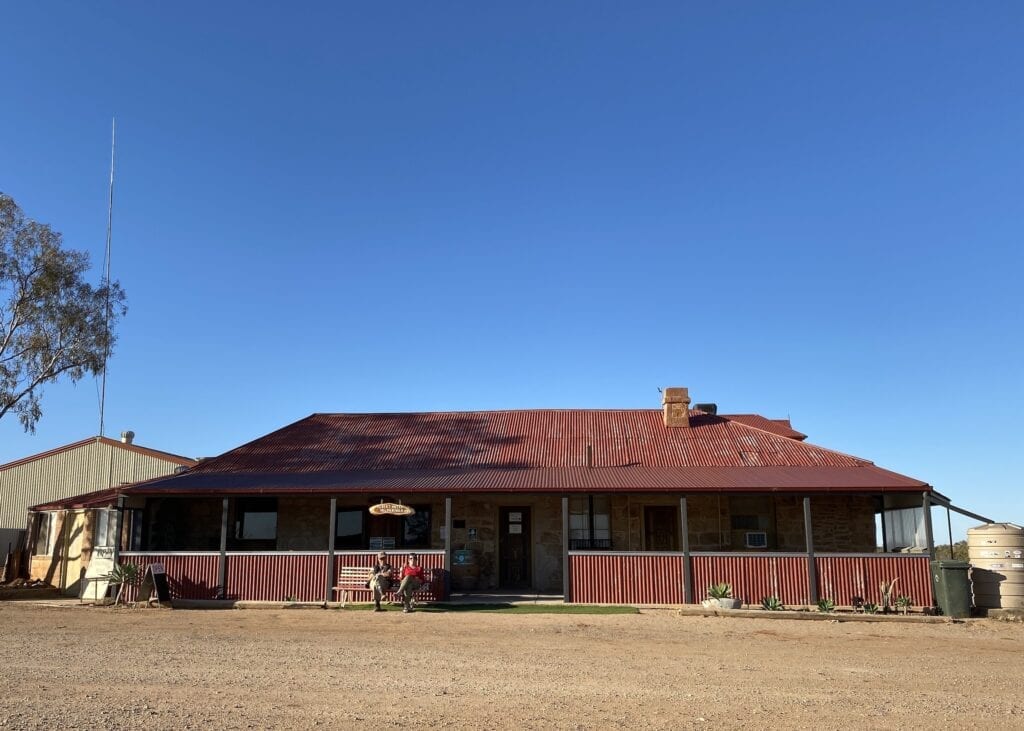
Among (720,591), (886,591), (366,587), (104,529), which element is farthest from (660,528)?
(104,529)

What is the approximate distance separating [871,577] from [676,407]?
8033 mm

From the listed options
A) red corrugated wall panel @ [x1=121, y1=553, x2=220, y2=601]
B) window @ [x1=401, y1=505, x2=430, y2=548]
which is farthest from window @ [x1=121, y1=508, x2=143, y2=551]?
window @ [x1=401, y1=505, x2=430, y2=548]

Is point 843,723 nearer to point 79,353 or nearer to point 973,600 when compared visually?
point 973,600

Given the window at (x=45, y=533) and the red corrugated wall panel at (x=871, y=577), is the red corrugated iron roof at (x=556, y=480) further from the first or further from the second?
the window at (x=45, y=533)

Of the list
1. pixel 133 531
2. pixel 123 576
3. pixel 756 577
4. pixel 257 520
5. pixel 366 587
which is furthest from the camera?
pixel 257 520

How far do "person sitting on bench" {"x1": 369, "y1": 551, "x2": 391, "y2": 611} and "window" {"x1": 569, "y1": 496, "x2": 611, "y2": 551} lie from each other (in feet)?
15.9

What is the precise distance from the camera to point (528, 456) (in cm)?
2164

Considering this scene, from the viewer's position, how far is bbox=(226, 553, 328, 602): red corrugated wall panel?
1814 centimetres

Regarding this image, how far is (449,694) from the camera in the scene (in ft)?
27.2

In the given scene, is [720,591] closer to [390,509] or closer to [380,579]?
[380,579]

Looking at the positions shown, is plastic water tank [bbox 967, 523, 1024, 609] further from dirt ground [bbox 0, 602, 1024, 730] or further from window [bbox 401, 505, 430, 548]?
window [bbox 401, 505, 430, 548]

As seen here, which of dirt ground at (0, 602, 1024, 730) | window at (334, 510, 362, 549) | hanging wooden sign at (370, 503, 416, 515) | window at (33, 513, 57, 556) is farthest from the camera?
window at (33, 513, 57, 556)

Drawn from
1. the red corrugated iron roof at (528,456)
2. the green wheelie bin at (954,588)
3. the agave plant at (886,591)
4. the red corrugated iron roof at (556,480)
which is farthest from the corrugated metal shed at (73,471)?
the green wheelie bin at (954,588)

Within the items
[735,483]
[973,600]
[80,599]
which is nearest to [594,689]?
[735,483]
